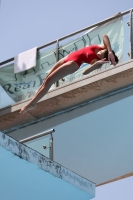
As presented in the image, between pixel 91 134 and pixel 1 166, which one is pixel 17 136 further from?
pixel 1 166

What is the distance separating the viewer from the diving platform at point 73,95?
508 inches

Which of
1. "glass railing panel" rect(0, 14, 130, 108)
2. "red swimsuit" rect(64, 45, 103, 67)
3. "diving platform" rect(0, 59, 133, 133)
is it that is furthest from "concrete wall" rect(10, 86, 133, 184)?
"red swimsuit" rect(64, 45, 103, 67)

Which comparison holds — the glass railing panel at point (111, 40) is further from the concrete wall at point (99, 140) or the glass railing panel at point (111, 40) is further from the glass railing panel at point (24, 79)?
the concrete wall at point (99, 140)

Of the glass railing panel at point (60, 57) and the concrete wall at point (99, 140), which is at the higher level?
the glass railing panel at point (60, 57)

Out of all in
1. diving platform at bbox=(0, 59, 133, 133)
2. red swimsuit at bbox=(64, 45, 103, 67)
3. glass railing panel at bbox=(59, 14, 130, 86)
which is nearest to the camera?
red swimsuit at bbox=(64, 45, 103, 67)

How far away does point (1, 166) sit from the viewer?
29.6 ft

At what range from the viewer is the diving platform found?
12.9m

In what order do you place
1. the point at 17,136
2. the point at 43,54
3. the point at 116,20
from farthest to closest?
1. the point at 17,136
2. the point at 43,54
3. the point at 116,20

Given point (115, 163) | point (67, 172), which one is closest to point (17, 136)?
point (115, 163)

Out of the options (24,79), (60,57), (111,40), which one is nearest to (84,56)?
(111,40)

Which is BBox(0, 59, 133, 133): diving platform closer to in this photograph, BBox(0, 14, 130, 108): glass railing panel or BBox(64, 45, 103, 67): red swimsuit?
BBox(0, 14, 130, 108): glass railing panel

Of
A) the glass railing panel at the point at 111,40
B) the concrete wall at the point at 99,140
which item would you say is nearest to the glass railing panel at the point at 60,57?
the glass railing panel at the point at 111,40

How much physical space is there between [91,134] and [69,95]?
916mm

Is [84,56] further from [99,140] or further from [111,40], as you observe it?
[99,140]
